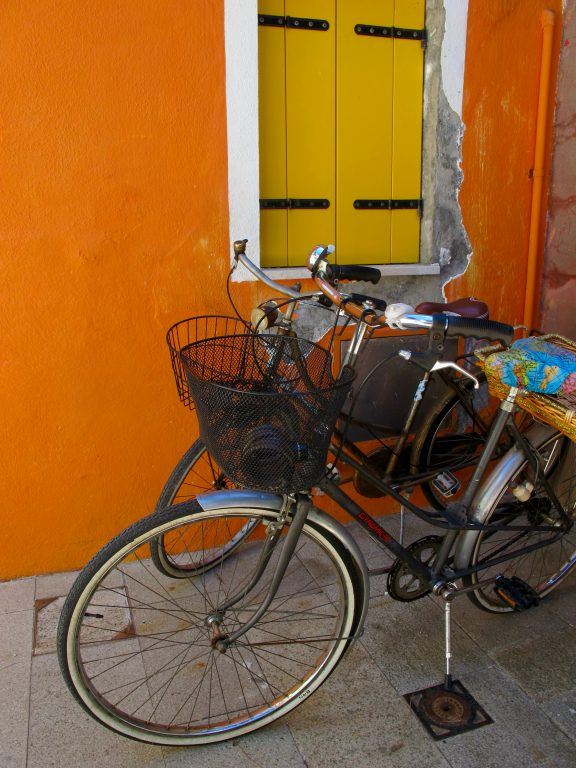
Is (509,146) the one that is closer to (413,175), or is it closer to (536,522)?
(413,175)

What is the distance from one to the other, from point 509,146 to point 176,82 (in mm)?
1747

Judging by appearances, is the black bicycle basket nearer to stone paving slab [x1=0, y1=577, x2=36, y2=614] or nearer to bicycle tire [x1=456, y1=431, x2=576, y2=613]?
bicycle tire [x1=456, y1=431, x2=576, y2=613]

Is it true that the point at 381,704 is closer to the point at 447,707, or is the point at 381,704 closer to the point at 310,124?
the point at 447,707

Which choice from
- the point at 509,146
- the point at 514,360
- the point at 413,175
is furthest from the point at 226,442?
the point at 509,146

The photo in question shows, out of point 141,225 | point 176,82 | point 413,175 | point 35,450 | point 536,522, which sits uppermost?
point 176,82

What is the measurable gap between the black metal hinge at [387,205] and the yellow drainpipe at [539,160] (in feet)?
2.10

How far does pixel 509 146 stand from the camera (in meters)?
3.51

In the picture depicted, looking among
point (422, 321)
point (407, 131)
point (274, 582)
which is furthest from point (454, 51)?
point (274, 582)

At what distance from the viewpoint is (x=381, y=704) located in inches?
95.3

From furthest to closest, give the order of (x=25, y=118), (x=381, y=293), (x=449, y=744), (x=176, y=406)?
(x=381, y=293)
(x=176, y=406)
(x=25, y=118)
(x=449, y=744)

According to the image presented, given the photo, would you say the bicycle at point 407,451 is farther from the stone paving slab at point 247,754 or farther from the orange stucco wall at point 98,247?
the stone paving slab at point 247,754

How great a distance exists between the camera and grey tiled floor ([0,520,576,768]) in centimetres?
220

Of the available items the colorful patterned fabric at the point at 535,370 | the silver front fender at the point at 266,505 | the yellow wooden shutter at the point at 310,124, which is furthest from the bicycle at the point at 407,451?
the silver front fender at the point at 266,505

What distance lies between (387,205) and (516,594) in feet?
6.38
